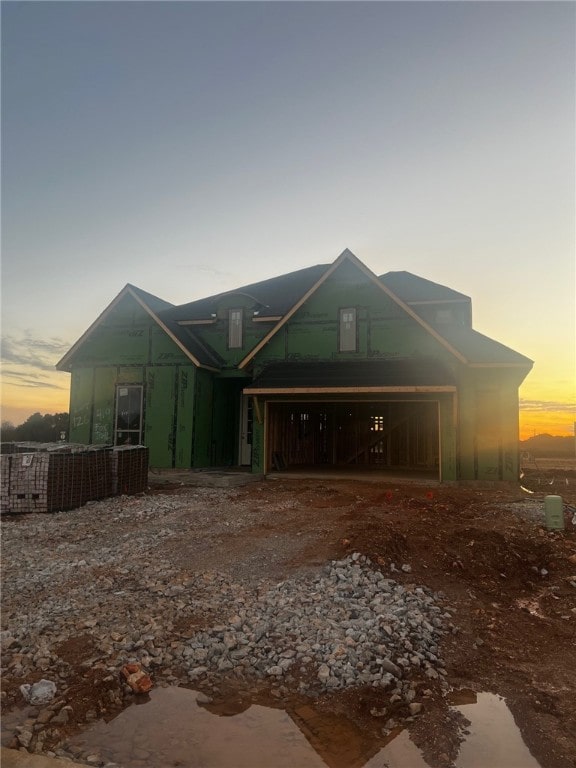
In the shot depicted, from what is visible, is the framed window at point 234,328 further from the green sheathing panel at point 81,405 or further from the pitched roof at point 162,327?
the green sheathing panel at point 81,405

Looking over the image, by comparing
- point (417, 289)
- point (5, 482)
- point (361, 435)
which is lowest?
point (5, 482)

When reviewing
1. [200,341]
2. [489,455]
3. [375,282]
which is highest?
[375,282]

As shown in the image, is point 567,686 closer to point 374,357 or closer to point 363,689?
point 363,689

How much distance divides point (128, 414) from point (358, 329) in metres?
8.50

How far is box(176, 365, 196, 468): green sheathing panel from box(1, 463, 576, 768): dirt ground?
3687 millimetres

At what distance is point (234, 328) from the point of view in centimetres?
2025

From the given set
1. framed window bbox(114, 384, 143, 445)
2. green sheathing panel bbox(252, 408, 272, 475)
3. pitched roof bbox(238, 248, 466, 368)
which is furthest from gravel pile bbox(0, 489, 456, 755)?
framed window bbox(114, 384, 143, 445)

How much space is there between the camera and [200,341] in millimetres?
20250

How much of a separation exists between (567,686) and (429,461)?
52.7 feet

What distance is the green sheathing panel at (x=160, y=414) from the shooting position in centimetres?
1762

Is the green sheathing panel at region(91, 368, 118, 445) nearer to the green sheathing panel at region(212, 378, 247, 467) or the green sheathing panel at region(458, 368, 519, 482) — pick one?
the green sheathing panel at region(212, 378, 247, 467)

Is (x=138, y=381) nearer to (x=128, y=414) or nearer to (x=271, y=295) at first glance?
(x=128, y=414)

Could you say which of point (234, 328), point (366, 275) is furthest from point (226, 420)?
point (366, 275)

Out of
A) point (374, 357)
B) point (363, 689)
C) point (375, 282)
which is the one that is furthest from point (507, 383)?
point (363, 689)
